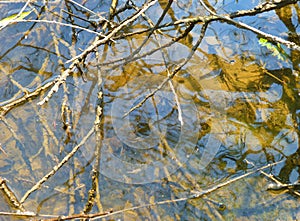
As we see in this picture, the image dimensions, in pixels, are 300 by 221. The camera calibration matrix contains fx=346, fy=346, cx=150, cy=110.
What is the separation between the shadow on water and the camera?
2363 mm

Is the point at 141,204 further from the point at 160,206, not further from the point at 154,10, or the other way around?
the point at 154,10

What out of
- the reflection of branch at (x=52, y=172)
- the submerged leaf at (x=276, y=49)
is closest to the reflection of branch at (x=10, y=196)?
the reflection of branch at (x=52, y=172)

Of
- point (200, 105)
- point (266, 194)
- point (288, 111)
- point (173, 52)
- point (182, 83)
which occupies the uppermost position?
point (173, 52)

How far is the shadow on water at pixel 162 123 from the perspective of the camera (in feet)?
7.75

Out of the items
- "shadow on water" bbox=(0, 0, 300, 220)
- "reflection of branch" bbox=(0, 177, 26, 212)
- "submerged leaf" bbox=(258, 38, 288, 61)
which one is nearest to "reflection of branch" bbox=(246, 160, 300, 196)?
"shadow on water" bbox=(0, 0, 300, 220)

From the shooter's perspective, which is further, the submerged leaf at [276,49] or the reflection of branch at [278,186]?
the submerged leaf at [276,49]

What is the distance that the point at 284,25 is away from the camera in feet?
9.70

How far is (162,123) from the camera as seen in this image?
8.45 ft

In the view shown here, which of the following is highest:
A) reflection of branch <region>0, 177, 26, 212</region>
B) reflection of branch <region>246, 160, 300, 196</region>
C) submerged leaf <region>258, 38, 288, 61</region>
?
submerged leaf <region>258, 38, 288, 61</region>

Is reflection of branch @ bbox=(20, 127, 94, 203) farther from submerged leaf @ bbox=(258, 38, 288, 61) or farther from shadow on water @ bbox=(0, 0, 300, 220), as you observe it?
submerged leaf @ bbox=(258, 38, 288, 61)

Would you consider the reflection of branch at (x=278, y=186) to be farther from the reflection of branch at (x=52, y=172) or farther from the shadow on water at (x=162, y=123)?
the reflection of branch at (x=52, y=172)

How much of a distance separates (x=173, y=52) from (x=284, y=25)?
1.00 metres

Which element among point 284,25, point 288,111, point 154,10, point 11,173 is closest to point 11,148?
point 11,173

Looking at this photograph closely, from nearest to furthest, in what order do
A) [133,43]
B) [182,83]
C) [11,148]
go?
1. [11,148]
2. [182,83]
3. [133,43]
